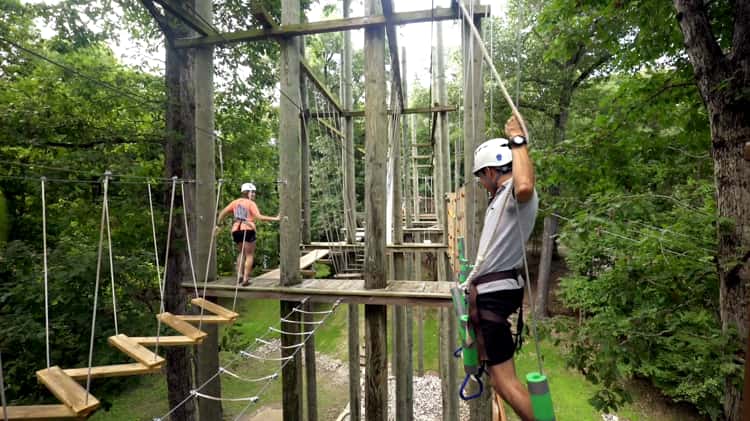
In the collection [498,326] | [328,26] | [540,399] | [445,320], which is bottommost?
[445,320]

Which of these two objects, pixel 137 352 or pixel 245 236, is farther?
pixel 245 236

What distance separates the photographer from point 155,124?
18.1ft

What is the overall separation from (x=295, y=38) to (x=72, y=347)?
4.35m

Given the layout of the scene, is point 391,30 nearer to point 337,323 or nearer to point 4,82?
point 4,82

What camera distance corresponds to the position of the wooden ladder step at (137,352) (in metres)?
2.07

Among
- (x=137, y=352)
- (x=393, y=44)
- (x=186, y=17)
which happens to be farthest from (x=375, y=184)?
(x=186, y=17)

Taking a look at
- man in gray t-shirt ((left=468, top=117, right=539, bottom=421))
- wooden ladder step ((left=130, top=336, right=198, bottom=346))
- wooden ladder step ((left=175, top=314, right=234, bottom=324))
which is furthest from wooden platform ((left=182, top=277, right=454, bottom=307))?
man in gray t-shirt ((left=468, top=117, right=539, bottom=421))

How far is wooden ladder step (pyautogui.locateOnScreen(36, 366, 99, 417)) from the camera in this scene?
168cm

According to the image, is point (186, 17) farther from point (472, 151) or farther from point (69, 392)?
point (69, 392)

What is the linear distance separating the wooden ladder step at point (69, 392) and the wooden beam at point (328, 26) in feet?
10.6

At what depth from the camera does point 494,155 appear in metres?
1.78

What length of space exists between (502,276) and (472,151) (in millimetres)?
1777

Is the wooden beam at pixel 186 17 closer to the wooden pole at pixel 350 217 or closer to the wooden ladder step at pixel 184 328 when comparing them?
the wooden ladder step at pixel 184 328

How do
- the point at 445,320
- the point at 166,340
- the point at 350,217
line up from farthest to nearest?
the point at 350,217, the point at 445,320, the point at 166,340
